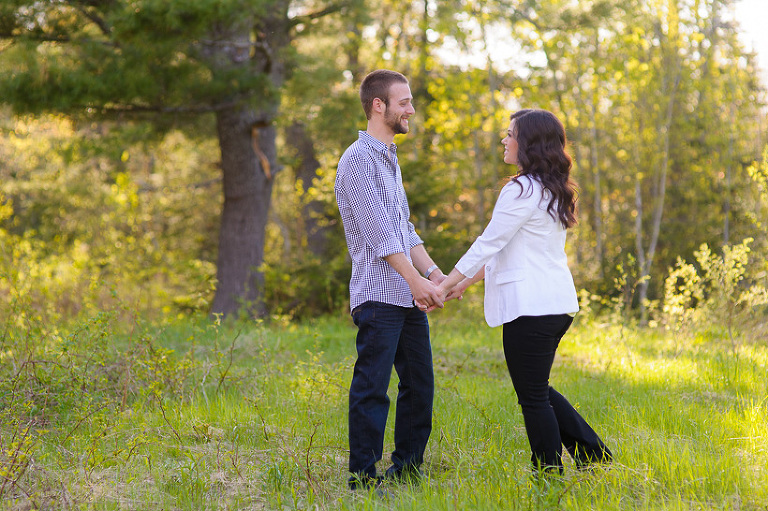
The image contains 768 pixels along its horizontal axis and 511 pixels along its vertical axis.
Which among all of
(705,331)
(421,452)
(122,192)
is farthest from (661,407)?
(122,192)

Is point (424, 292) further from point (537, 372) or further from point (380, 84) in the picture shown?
point (380, 84)

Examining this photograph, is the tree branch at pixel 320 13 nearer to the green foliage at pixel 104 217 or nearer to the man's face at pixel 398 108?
the green foliage at pixel 104 217

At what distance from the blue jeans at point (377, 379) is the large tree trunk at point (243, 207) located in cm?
655

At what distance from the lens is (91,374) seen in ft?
16.4

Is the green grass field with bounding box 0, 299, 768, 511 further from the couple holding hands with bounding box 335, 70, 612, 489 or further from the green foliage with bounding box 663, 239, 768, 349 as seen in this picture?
the green foliage with bounding box 663, 239, 768, 349

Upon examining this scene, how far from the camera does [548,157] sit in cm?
318

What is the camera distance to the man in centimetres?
325

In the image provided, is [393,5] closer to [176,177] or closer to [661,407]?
[176,177]

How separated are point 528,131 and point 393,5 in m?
11.9

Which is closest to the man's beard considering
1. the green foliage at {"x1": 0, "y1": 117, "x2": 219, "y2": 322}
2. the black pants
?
the black pants

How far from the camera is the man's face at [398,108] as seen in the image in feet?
11.0

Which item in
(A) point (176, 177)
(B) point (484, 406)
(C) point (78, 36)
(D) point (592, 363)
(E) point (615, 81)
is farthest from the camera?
(A) point (176, 177)

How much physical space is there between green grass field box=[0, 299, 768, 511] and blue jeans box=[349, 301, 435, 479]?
0.21 meters

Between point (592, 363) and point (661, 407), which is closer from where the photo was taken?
point (661, 407)
